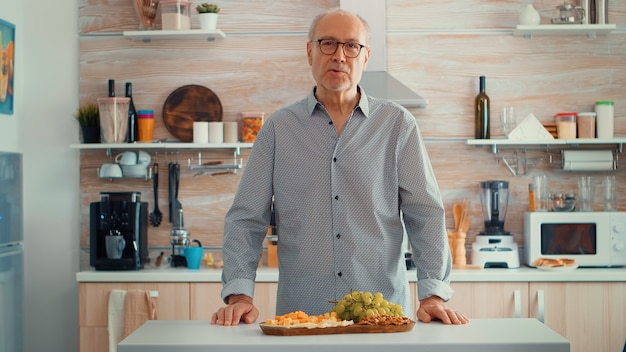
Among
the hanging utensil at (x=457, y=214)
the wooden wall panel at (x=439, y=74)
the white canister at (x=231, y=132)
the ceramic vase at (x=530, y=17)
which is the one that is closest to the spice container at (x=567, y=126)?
the wooden wall panel at (x=439, y=74)

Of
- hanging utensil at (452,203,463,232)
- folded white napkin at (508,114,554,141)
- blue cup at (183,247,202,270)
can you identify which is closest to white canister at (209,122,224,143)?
blue cup at (183,247,202,270)

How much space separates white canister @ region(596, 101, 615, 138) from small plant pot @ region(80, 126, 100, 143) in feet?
8.24

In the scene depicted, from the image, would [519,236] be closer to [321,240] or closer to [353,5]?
[353,5]

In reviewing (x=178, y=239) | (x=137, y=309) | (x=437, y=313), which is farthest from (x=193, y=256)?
Result: (x=437, y=313)

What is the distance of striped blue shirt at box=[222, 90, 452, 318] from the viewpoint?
2.41 meters

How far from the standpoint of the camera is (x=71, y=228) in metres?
4.68

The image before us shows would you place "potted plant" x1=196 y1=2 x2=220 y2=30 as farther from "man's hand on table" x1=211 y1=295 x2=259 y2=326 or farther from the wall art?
"man's hand on table" x1=211 y1=295 x2=259 y2=326

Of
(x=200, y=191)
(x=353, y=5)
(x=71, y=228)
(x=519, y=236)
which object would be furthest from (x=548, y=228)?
(x=71, y=228)

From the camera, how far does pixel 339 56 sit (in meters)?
2.31

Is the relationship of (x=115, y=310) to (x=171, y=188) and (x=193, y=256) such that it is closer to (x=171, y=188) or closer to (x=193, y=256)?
(x=193, y=256)

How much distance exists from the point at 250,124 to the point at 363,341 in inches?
112

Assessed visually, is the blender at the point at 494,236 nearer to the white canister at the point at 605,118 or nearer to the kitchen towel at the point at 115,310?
the white canister at the point at 605,118

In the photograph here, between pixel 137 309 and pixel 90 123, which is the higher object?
pixel 90 123

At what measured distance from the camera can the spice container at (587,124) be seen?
447cm
